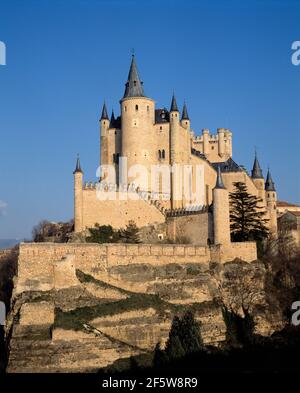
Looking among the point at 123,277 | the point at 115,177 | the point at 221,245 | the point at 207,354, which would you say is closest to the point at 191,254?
the point at 221,245

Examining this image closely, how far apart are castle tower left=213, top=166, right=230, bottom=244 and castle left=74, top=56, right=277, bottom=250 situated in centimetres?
8

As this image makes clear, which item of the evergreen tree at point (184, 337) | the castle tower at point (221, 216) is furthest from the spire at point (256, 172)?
the evergreen tree at point (184, 337)

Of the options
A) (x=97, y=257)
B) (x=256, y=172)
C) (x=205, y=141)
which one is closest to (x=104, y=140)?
(x=205, y=141)

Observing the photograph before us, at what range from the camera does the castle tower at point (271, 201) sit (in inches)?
2402

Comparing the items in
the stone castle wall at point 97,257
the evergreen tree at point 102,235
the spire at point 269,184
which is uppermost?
the spire at point 269,184

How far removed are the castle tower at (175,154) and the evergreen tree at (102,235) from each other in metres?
7.65

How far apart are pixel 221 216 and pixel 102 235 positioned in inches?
342

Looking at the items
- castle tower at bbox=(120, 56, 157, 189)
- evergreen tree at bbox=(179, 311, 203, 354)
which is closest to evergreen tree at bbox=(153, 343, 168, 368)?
evergreen tree at bbox=(179, 311, 203, 354)

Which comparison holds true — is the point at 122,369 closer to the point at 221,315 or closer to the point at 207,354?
the point at 207,354

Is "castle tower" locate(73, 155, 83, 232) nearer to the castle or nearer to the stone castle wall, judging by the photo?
the castle

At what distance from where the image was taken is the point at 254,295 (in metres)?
51.4

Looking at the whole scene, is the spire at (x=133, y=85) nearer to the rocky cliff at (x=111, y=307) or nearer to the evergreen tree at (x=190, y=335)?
the rocky cliff at (x=111, y=307)

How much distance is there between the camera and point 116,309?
1741 inches

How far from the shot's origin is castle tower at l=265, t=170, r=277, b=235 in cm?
6100
